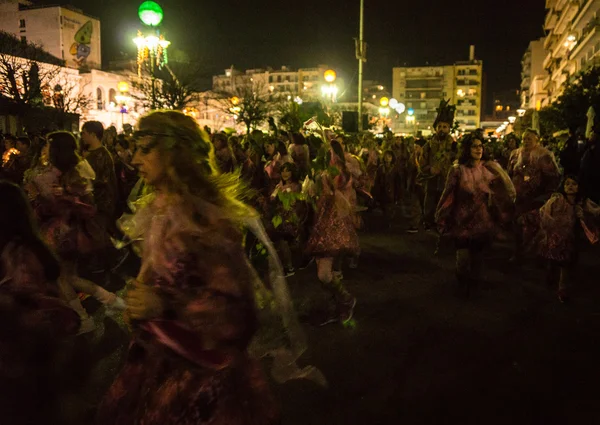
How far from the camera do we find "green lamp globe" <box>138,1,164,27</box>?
12.4 meters

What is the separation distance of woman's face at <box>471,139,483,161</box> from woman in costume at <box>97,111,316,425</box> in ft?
14.8

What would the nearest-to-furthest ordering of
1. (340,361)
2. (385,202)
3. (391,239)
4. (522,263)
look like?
(340,361) < (522,263) < (391,239) < (385,202)

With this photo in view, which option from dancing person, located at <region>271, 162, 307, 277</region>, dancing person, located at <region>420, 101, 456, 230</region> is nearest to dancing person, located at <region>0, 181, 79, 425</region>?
dancing person, located at <region>271, 162, 307, 277</region>

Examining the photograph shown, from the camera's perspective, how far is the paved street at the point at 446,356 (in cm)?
403

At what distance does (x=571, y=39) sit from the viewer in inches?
1839

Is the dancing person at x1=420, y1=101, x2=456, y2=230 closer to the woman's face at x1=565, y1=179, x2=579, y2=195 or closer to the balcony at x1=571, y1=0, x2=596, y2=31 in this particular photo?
the woman's face at x1=565, y1=179, x2=579, y2=195

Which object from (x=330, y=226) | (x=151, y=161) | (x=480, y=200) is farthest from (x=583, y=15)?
(x=151, y=161)

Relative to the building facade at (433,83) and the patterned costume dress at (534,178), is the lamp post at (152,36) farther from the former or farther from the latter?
the building facade at (433,83)

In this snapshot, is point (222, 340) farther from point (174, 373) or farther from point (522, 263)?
point (522, 263)

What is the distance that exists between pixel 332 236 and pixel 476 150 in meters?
2.00

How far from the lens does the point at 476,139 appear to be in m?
6.41

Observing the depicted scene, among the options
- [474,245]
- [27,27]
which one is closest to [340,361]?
[474,245]

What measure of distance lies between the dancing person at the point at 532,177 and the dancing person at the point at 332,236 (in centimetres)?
370

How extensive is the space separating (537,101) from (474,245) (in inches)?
3522
